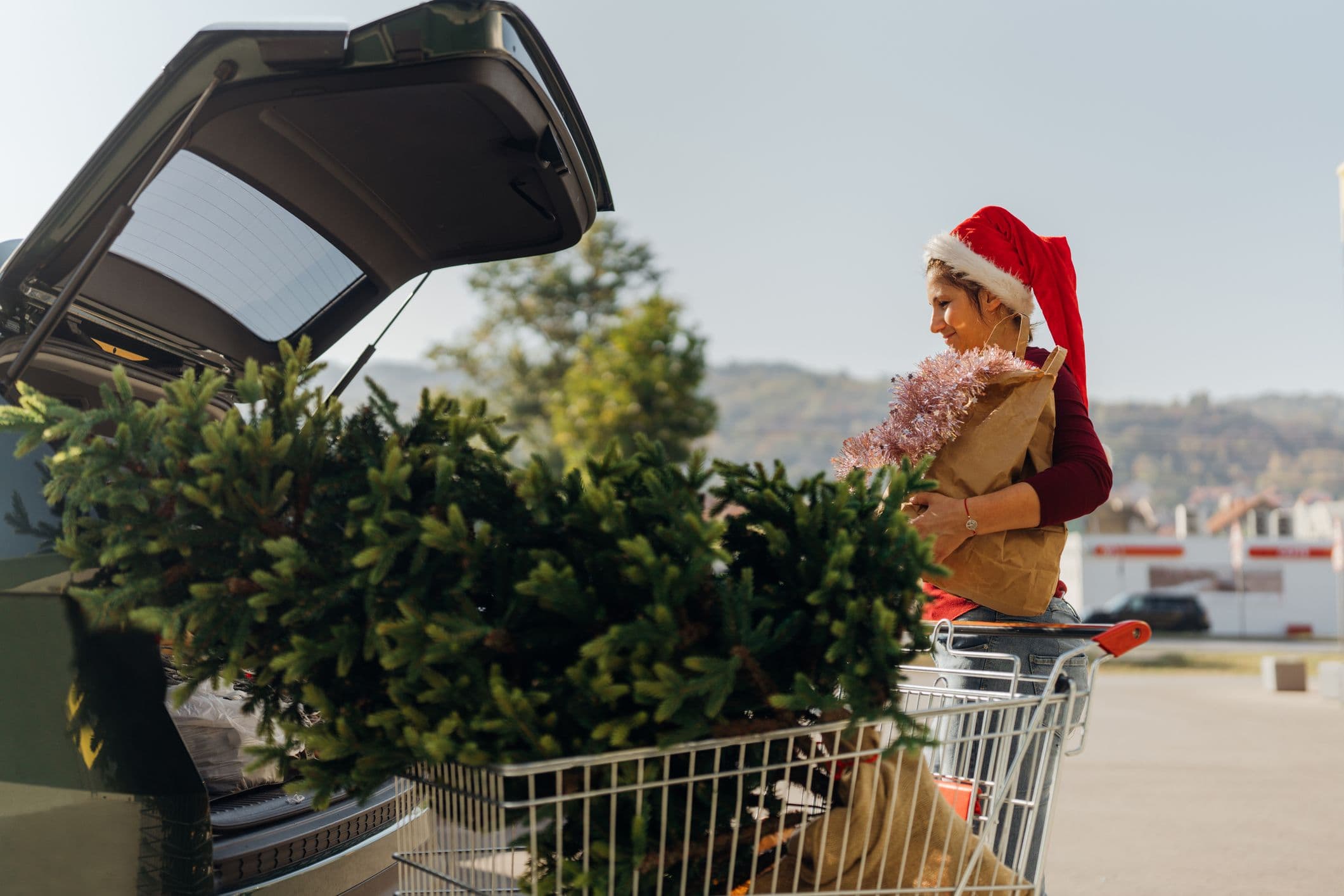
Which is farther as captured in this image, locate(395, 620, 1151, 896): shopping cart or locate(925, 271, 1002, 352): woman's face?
locate(925, 271, 1002, 352): woman's face

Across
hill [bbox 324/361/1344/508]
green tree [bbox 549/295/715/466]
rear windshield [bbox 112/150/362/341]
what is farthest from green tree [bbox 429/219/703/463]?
hill [bbox 324/361/1344/508]

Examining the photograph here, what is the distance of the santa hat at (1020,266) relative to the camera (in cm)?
268

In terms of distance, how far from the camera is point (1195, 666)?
21016mm

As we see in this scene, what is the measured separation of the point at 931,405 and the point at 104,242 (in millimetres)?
1644

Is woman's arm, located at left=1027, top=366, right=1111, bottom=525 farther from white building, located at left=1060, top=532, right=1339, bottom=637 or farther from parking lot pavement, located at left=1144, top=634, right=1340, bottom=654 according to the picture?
white building, located at left=1060, top=532, right=1339, bottom=637

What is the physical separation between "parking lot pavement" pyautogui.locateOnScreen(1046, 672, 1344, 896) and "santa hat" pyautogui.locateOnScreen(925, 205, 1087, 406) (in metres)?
3.22

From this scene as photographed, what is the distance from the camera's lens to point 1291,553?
160 ft

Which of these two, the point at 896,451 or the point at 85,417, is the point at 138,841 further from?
the point at 896,451

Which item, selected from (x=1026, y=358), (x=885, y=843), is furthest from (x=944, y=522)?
(x=885, y=843)

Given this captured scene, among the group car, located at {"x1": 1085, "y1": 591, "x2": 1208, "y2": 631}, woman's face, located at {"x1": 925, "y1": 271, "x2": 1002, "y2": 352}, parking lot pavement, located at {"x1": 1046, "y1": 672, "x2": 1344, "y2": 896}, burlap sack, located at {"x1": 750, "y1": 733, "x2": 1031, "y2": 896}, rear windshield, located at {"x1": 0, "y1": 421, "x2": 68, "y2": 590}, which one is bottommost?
car, located at {"x1": 1085, "y1": 591, "x2": 1208, "y2": 631}

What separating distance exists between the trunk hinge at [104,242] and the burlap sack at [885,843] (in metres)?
1.52

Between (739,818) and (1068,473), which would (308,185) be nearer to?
(739,818)

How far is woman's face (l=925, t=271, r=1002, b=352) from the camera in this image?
2.72 metres

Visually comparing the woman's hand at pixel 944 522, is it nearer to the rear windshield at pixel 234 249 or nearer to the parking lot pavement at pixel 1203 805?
the rear windshield at pixel 234 249
